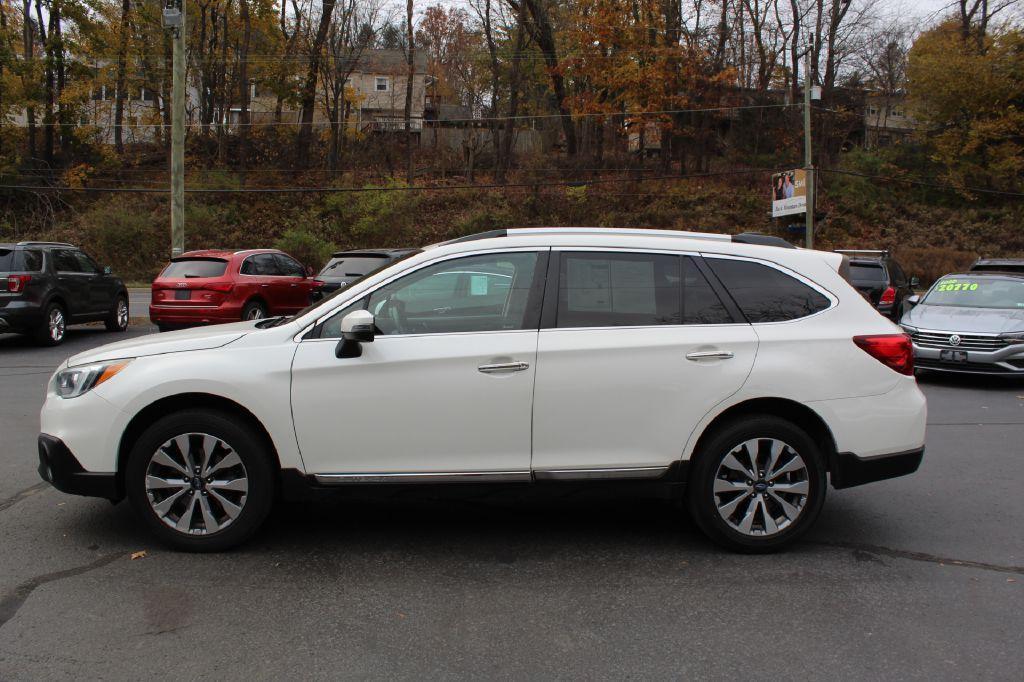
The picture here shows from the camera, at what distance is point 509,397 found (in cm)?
456

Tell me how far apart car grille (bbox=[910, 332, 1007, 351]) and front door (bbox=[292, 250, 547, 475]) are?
8.35 metres

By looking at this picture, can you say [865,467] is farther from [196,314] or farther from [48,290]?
[48,290]

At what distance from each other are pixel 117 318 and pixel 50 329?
8.66ft

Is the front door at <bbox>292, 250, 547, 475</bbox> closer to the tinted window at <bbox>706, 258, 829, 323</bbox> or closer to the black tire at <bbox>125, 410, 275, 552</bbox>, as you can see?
the black tire at <bbox>125, 410, 275, 552</bbox>

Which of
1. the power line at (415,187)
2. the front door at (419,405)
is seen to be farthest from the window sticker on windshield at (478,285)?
the power line at (415,187)

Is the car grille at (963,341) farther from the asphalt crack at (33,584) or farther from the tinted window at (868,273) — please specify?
the asphalt crack at (33,584)

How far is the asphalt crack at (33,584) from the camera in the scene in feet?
12.9

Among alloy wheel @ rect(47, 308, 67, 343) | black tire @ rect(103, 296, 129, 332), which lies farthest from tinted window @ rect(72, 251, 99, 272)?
alloy wheel @ rect(47, 308, 67, 343)

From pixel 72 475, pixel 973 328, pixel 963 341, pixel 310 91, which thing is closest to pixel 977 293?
pixel 973 328

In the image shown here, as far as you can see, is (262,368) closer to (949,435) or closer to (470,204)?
(949,435)

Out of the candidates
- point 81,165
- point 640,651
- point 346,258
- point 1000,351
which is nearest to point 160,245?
point 81,165

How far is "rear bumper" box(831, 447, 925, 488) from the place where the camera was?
477 centimetres

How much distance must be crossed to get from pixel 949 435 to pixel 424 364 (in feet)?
19.5

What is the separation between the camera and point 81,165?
4166 centimetres
